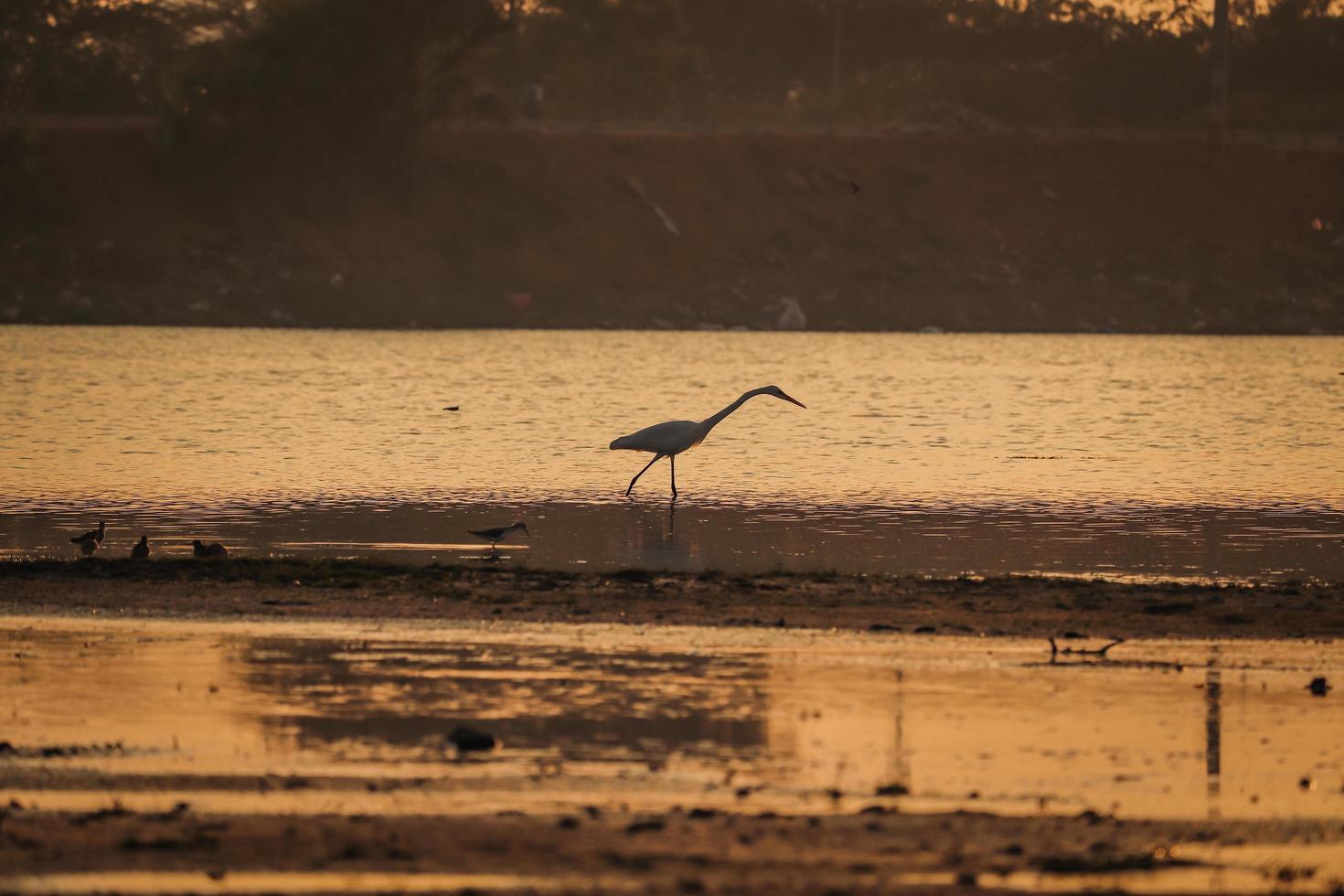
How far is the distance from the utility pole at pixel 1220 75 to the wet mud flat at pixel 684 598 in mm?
66825

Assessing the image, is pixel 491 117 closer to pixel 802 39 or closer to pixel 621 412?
pixel 802 39

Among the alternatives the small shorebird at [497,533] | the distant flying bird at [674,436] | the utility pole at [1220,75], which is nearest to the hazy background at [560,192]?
the utility pole at [1220,75]

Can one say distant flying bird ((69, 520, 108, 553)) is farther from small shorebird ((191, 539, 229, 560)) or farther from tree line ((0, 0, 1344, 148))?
tree line ((0, 0, 1344, 148))

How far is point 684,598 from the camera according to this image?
14.1 m

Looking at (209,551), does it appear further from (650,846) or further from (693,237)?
(693,237)

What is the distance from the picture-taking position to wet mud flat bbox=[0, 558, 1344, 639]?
1322cm

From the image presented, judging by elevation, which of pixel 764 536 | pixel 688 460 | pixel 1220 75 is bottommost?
pixel 688 460

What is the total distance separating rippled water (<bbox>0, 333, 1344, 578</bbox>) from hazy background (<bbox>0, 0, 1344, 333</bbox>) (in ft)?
59.9

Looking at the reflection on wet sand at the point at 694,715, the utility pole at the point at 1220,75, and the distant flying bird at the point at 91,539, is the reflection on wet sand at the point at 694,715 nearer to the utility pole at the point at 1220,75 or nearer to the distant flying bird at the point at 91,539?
the distant flying bird at the point at 91,539

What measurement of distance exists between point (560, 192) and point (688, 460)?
55080mm

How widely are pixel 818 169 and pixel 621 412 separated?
5129cm

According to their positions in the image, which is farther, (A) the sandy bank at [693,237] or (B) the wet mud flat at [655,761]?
(A) the sandy bank at [693,237]

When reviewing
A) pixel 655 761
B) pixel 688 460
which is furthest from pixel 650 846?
pixel 688 460

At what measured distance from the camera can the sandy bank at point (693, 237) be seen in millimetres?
70625
